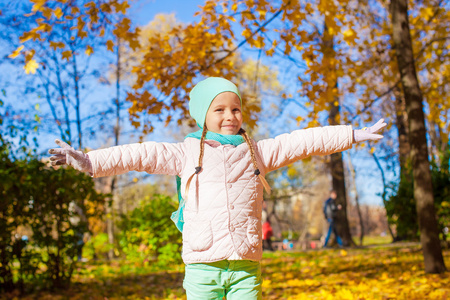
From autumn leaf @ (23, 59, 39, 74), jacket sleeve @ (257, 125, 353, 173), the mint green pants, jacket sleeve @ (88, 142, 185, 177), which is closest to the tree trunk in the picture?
jacket sleeve @ (257, 125, 353, 173)

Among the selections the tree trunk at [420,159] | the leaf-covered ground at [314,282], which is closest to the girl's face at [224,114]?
the leaf-covered ground at [314,282]

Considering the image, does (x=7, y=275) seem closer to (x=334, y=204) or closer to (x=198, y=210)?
(x=198, y=210)

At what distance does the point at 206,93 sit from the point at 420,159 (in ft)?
14.0

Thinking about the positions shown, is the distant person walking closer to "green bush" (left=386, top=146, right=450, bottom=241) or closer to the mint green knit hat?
"green bush" (left=386, top=146, right=450, bottom=241)

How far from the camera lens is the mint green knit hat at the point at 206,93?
2467 millimetres

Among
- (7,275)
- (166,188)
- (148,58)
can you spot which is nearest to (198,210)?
(148,58)

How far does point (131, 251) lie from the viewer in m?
9.20

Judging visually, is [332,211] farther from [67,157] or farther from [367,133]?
[67,157]

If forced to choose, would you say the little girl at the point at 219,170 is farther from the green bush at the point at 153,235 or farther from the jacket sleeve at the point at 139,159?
the green bush at the point at 153,235

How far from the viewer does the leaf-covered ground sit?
15.4 ft

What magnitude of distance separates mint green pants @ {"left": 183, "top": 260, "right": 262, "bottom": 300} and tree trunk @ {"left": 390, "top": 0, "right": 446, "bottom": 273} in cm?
412

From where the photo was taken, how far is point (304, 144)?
99.0 inches

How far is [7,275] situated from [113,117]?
7856 mm

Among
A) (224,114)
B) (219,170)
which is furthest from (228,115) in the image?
(219,170)
